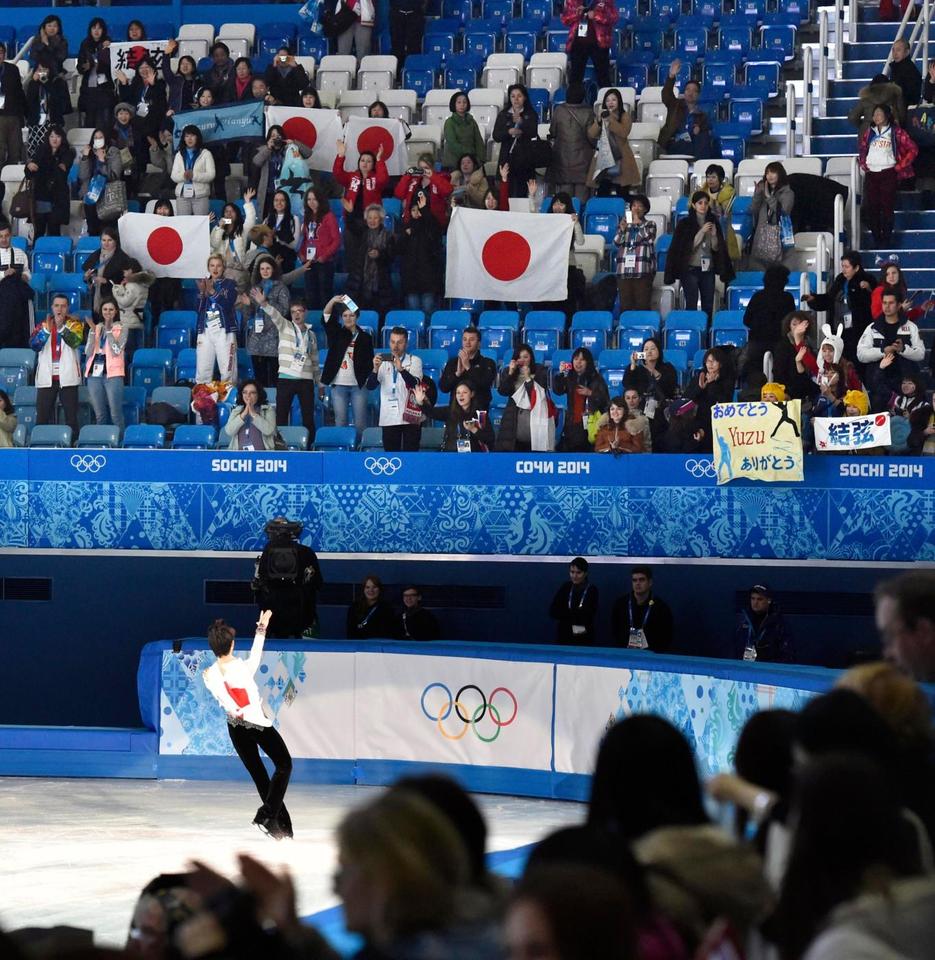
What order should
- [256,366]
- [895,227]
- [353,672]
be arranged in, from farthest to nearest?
[895,227]
[256,366]
[353,672]

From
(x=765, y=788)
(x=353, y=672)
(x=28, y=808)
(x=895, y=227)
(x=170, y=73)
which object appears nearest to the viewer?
(x=765, y=788)

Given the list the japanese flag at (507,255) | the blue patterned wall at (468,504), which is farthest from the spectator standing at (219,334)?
the japanese flag at (507,255)

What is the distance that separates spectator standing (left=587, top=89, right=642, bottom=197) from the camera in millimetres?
20484

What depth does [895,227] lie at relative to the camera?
2022 centimetres

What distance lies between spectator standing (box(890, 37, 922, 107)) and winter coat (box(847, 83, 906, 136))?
1.06 feet

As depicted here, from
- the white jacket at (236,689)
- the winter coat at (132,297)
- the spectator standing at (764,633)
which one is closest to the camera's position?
the white jacket at (236,689)

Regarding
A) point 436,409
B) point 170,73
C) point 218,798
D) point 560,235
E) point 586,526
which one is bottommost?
point 218,798

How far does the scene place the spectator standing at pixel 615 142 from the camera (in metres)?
20.5

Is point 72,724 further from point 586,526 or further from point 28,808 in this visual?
point 586,526

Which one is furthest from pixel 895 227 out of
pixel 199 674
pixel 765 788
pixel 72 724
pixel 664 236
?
pixel 765 788

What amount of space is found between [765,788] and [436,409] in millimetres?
13002

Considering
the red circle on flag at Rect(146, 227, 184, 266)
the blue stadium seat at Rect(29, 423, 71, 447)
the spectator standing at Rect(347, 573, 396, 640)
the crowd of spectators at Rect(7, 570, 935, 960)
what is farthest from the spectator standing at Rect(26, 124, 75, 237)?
the crowd of spectators at Rect(7, 570, 935, 960)

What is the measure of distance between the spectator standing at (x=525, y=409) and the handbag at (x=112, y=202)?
601cm

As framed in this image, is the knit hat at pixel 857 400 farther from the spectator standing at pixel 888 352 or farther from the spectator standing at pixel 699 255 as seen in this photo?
the spectator standing at pixel 699 255
